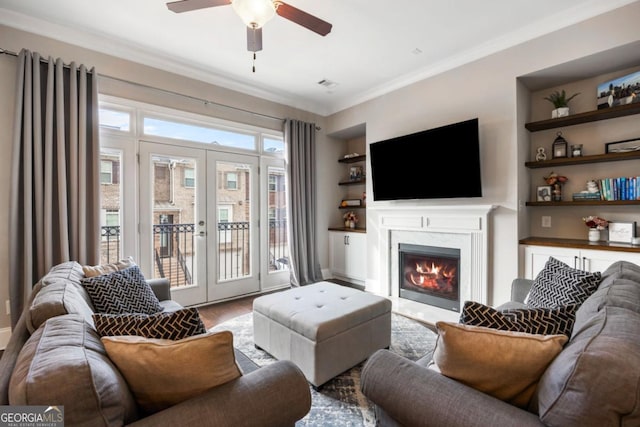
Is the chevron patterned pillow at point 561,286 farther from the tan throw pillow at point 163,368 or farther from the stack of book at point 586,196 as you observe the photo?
the tan throw pillow at point 163,368

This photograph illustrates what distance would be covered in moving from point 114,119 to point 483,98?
12.7 ft

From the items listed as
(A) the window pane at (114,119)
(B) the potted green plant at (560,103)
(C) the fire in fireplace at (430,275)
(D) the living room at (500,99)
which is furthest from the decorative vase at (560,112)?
(A) the window pane at (114,119)

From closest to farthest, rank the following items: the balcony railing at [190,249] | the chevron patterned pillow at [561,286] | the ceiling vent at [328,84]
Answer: the chevron patterned pillow at [561,286] → the balcony railing at [190,249] → the ceiling vent at [328,84]

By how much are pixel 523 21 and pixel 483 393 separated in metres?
3.14

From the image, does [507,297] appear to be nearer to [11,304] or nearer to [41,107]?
[11,304]

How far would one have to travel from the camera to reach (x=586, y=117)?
2.73 meters

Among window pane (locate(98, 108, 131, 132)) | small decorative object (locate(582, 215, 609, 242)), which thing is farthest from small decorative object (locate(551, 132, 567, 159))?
window pane (locate(98, 108, 131, 132))

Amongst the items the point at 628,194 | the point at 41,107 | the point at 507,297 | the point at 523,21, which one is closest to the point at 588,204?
the point at 628,194

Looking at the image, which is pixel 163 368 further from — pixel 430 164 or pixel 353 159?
pixel 353 159

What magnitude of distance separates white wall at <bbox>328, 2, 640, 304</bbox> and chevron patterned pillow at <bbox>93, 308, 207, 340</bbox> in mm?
2968

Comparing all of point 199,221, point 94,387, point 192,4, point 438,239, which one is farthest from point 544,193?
point 199,221

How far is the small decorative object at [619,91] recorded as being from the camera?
253cm

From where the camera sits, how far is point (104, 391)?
0.77m

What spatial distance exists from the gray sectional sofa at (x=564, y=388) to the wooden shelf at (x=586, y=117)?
7.02ft
